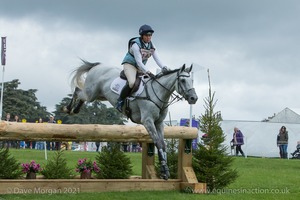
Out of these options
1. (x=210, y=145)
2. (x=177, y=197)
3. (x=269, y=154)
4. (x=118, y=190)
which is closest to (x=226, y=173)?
(x=210, y=145)

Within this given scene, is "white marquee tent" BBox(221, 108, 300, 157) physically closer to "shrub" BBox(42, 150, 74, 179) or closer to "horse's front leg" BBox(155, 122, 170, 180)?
"shrub" BBox(42, 150, 74, 179)

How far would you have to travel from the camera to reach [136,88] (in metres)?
7.62

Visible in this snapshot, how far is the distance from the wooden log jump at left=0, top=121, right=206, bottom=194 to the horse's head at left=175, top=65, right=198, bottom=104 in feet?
5.49

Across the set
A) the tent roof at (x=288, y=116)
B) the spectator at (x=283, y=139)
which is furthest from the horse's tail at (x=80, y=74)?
the tent roof at (x=288, y=116)

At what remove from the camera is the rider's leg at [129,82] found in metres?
7.65

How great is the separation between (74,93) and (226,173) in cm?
324

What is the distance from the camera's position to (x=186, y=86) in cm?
706

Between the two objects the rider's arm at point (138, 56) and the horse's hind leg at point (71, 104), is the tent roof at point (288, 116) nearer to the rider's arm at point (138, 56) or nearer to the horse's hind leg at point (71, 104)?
the horse's hind leg at point (71, 104)

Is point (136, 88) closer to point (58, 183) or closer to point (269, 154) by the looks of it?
point (58, 183)

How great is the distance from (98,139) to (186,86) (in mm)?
2061

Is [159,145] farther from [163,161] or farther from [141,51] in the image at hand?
[141,51]

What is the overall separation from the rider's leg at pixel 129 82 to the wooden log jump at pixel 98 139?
718 mm

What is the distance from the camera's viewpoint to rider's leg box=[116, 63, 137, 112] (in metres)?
7.65

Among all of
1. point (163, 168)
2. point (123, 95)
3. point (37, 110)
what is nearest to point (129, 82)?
point (123, 95)
